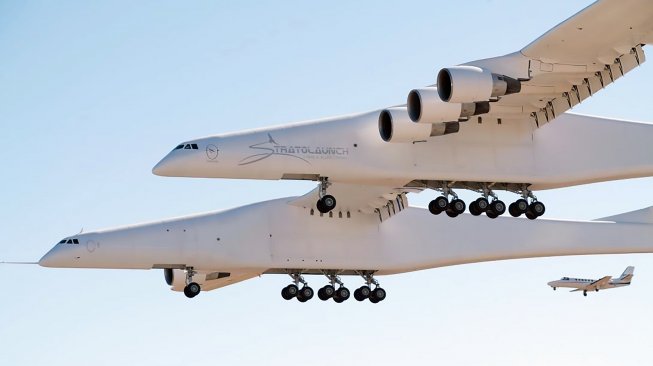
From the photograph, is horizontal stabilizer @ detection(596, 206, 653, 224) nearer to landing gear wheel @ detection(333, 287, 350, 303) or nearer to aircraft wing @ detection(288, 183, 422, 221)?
aircraft wing @ detection(288, 183, 422, 221)

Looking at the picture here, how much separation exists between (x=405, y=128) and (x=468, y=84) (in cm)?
252

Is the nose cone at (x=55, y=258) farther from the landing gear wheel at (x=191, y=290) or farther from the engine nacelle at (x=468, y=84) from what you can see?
the engine nacelle at (x=468, y=84)

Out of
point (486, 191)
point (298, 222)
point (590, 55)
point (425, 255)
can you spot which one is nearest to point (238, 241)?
point (298, 222)

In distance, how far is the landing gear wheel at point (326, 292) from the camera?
48531 mm

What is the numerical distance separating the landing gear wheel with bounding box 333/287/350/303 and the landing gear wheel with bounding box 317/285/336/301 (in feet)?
0.48

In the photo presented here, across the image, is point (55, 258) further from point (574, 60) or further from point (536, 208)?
point (574, 60)

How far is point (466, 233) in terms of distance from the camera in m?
48.3

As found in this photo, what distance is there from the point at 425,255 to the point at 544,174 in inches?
330

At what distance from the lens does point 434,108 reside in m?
37.6

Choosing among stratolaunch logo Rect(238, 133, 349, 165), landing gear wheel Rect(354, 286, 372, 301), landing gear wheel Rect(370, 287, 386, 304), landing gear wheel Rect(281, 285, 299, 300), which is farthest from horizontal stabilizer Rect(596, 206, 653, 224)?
stratolaunch logo Rect(238, 133, 349, 165)

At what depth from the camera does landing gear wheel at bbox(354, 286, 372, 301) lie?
1907 inches

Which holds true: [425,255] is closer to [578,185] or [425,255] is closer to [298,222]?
[298,222]

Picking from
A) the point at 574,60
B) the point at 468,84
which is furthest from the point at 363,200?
the point at 574,60

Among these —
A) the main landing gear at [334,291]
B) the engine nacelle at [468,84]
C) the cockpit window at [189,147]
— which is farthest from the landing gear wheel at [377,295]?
the engine nacelle at [468,84]
